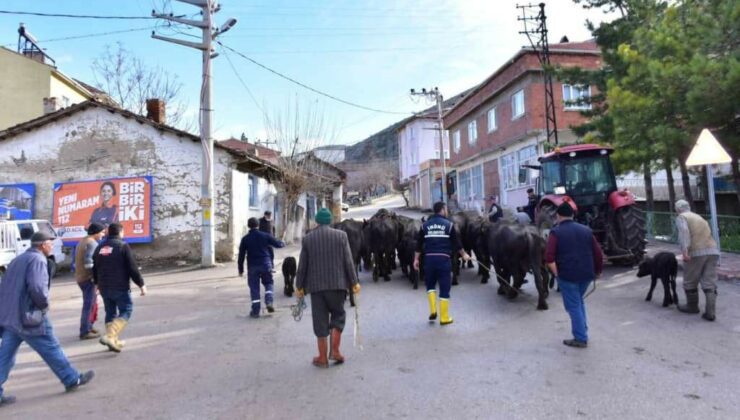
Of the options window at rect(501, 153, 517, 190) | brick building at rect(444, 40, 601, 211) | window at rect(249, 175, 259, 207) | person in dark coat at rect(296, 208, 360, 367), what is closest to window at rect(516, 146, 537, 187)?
brick building at rect(444, 40, 601, 211)

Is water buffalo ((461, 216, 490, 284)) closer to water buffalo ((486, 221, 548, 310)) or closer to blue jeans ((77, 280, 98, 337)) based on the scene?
water buffalo ((486, 221, 548, 310))

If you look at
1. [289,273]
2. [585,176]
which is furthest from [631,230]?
[289,273]

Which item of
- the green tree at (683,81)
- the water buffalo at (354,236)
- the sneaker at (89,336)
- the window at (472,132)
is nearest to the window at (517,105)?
the window at (472,132)

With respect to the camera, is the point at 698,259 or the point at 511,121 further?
the point at 511,121

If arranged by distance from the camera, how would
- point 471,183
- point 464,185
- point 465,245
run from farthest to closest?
point 464,185, point 471,183, point 465,245

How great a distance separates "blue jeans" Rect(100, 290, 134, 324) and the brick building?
16.7m

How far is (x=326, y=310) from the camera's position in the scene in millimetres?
5934

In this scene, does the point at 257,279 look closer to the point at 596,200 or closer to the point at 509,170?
the point at 596,200

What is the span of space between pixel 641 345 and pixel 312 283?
407 cm

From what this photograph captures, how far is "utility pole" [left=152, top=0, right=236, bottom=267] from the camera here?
1548cm

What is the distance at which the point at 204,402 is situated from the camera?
491 cm

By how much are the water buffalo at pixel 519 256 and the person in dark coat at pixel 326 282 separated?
369 centimetres

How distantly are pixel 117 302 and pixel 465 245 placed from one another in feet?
26.2

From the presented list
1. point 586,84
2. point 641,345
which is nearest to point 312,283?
point 641,345
